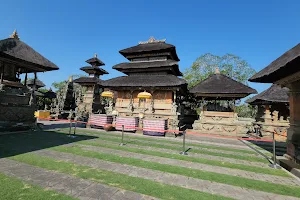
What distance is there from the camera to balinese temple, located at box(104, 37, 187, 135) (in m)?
17.0

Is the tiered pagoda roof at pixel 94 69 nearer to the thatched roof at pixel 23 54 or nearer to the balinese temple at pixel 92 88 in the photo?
the balinese temple at pixel 92 88

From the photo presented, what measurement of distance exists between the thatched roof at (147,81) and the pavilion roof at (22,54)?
6.80m

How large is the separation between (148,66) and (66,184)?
57.3 ft

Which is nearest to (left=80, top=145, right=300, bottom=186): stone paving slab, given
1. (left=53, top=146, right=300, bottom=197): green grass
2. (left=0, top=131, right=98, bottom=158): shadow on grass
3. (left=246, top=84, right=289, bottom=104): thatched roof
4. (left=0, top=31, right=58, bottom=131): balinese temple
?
(left=53, top=146, right=300, bottom=197): green grass

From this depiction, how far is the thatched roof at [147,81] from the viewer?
658 inches

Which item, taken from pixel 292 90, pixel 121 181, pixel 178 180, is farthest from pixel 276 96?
pixel 121 181

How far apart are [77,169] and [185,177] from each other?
128 inches

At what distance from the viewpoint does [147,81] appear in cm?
1827

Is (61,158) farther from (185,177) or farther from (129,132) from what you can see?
(129,132)

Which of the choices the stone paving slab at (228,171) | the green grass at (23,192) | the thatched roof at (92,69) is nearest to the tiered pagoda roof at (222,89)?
the stone paving slab at (228,171)

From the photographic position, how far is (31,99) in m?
13.0

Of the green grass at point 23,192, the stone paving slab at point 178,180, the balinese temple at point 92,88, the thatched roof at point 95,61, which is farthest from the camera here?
the thatched roof at point 95,61

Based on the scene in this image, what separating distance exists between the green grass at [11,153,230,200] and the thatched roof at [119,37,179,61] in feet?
59.7

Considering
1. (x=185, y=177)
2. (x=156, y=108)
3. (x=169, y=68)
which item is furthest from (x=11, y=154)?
(x=169, y=68)
